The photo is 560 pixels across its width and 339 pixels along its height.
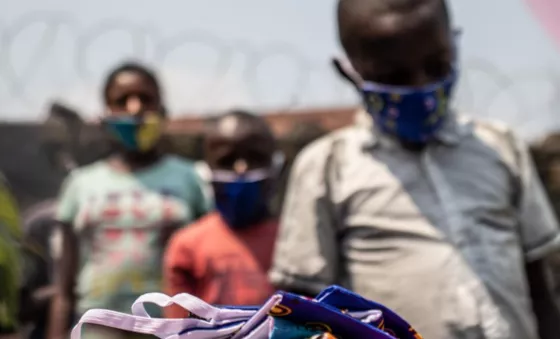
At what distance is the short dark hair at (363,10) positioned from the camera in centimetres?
203

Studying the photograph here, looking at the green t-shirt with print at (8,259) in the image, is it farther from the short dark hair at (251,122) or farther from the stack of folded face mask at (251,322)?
the stack of folded face mask at (251,322)

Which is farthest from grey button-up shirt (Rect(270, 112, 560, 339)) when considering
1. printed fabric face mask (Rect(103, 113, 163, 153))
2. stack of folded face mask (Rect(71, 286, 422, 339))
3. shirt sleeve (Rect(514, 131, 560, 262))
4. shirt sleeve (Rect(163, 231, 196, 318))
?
printed fabric face mask (Rect(103, 113, 163, 153))

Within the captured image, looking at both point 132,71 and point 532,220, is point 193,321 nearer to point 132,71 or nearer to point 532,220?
point 532,220

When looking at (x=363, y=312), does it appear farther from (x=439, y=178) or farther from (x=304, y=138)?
(x=304, y=138)

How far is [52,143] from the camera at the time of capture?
699cm

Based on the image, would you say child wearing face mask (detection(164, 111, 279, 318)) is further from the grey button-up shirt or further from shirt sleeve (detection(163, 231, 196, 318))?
the grey button-up shirt

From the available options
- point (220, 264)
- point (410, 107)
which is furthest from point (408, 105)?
point (220, 264)

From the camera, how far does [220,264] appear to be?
2865 millimetres

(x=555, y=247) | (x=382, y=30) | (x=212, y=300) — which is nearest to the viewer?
(x=382, y=30)

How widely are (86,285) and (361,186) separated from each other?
1.48 m

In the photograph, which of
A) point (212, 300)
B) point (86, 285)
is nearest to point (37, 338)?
point (86, 285)

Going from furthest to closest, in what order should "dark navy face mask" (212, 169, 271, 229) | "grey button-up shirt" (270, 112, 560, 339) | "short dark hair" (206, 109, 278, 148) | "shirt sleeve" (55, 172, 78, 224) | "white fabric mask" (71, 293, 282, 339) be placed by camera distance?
"shirt sleeve" (55, 172, 78, 224), "short dark hair" (206, 109, 278, 148), "dark navy face mask" (212, 169, 271, 229), "grey button-up shirt" (270, 112, 560, 339), "white fabric mask" (71, 293, 282, 339)

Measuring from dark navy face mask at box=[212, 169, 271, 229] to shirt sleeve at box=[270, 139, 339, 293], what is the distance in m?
0.83

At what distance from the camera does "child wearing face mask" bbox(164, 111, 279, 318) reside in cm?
286
